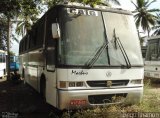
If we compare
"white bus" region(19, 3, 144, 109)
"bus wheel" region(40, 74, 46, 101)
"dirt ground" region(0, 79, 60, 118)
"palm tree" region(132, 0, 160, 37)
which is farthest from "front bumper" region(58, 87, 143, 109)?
"palm tree" region(132, 0, 160, 37)

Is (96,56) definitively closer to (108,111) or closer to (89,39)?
(89,39)

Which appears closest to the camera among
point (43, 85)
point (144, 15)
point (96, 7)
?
point (96, 7)

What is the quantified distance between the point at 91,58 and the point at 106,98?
3.62ft

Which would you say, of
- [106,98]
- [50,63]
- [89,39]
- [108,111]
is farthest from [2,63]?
[108,111]

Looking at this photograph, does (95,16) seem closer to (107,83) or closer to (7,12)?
(107,83)

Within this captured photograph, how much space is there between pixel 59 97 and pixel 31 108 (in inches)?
115

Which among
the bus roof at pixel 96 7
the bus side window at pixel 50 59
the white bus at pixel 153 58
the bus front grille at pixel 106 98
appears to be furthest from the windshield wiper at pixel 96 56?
the white bus at pixel 153 58

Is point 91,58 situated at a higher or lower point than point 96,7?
lower

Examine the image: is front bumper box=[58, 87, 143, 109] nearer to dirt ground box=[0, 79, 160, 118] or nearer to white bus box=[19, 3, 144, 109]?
white bus box=[19, 3, 144, 109]

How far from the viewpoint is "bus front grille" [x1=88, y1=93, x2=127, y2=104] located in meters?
8.31

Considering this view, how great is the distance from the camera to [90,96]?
8.26 metres

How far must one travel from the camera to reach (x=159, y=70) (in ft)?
59.6

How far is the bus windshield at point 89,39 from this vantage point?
26.9 ft

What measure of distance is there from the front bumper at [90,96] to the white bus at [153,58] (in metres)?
9.92
